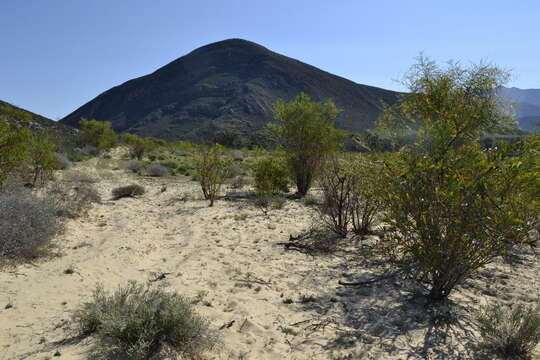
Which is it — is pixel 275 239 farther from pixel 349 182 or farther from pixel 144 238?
pixel 144 238

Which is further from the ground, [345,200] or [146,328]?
[345,200]

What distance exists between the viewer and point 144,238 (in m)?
7.23

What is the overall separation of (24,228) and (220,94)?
329ft

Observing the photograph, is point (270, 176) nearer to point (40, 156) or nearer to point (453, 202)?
point (40, 156)

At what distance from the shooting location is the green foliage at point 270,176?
11.5m

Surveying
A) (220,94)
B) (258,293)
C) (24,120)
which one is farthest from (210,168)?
(220,94)

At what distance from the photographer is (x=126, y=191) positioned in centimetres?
1198

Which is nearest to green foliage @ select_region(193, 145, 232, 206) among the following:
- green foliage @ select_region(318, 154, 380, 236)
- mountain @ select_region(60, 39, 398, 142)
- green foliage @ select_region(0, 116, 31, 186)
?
green foliage @ select_region(318, 154, 380, 236)

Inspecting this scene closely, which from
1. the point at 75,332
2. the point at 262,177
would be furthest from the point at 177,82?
the point at 75,332

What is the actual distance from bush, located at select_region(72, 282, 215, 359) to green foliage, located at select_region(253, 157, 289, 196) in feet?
26.4

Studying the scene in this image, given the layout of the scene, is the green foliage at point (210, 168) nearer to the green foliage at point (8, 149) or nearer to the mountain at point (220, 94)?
the green foliage at point (8, 149)

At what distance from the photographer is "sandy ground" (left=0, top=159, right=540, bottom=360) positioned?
333cm

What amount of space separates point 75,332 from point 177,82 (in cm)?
12912

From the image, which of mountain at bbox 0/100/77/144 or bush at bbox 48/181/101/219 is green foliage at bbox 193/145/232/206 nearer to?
bush at bbox 48/181/101/219
